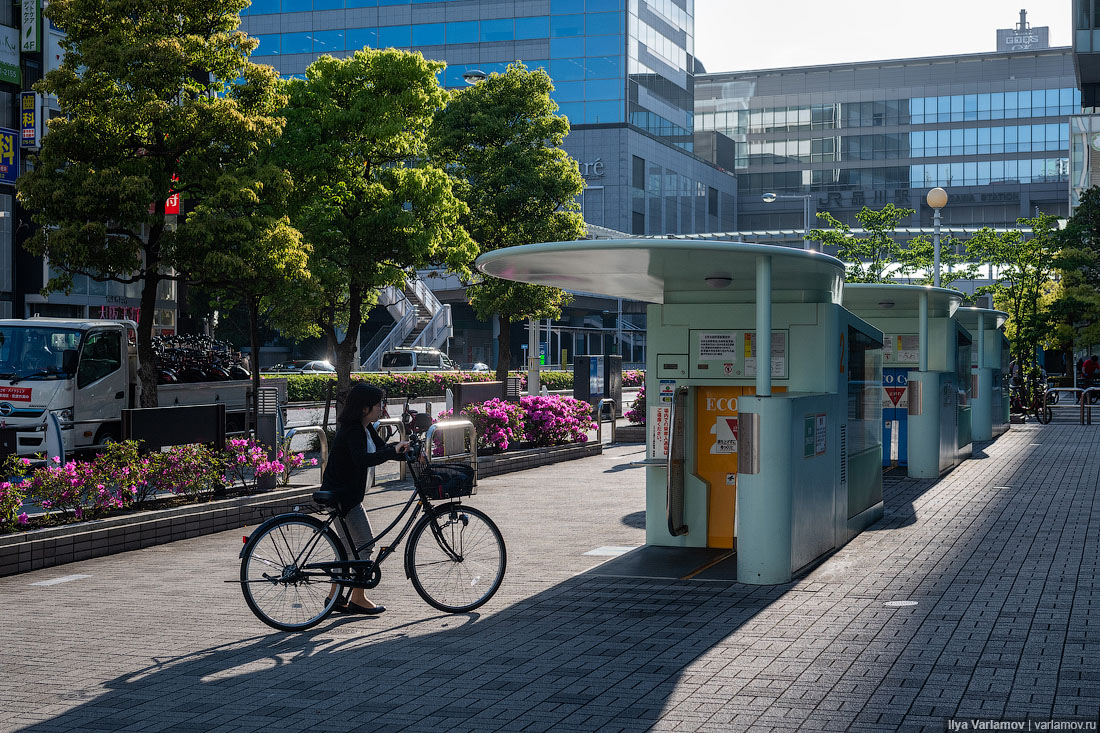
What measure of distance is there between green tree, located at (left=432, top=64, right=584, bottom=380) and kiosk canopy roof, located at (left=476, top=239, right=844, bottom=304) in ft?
72.7

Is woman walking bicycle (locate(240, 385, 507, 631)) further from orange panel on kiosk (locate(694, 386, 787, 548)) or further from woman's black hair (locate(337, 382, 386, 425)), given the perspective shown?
orange panel on kiosk (locate(694, 386, 787, 548))

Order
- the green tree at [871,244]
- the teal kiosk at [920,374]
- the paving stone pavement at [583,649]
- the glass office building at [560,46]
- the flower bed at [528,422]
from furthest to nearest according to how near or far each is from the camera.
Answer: the glass office building at [560,46] → the green tree at [871,244] → the flower bed at [528,422] → the teal kiosk at [920,374] → the paving stone pavement at [583,649]

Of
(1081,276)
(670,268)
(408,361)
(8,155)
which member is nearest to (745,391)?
(670,268)

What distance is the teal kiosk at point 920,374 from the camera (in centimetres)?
1546

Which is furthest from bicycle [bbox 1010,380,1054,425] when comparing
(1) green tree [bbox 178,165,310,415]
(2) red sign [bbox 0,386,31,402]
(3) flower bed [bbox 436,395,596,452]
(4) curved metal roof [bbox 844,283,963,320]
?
(2) red sign [bbox 0,386,31,402]

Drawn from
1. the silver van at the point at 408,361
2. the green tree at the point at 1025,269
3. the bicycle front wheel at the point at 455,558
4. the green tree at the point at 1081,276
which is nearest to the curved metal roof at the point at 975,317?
the green tree at the point at 1025,269

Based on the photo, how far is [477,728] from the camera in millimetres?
5027

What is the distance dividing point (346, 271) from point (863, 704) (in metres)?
19.5

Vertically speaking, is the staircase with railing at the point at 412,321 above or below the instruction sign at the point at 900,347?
above

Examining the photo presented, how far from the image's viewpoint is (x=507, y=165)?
31859 millimetres

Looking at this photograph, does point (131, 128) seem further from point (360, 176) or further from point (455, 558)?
point (455, 558)

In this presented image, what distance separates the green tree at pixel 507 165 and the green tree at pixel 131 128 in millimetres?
12273

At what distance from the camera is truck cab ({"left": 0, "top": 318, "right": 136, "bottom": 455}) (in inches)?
612

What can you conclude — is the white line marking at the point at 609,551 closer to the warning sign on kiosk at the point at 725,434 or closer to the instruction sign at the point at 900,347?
the warning sign on kiosk at the point at 725,434
